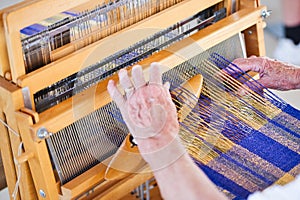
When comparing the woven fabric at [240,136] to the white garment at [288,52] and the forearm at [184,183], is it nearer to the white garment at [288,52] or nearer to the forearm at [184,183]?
the forearm at [184,183]

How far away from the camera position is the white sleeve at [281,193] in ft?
5.02

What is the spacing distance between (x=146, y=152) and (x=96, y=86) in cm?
35

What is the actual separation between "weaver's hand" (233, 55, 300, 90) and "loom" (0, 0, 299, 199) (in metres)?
0.06

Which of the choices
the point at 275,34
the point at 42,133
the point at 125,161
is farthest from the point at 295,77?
the point at 275,34

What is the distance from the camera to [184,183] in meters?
1.34

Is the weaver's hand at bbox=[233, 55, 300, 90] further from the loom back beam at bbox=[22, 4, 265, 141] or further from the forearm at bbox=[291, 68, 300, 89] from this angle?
the loom back beam at bbox=[22, 4, 265, 141]

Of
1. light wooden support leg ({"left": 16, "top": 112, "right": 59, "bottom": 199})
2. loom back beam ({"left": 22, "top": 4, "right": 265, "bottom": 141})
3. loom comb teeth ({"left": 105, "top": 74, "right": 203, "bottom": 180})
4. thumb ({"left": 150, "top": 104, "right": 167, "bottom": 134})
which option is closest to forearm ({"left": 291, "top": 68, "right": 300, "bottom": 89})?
loom back beam ({"left": 22, "top": 4, "right": 265, "bottom": 141})

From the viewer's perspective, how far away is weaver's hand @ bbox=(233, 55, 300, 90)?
6.61ft

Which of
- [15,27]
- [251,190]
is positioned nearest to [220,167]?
[251,190]

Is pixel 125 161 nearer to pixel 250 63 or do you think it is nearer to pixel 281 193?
pixel 281 193

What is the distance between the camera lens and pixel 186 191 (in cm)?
133

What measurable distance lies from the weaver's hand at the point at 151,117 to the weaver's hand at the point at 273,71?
2.05 feet

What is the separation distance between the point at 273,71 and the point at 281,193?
0.59m

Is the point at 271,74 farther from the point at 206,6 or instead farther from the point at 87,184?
the point at 87,184
